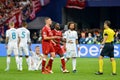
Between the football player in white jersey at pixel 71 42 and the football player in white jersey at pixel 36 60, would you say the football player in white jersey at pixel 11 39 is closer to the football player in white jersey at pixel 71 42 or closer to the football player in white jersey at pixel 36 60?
the football player in white jersey at pixel 36 60

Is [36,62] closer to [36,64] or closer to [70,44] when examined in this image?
[36,64]

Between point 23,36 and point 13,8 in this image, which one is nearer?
point 23,36

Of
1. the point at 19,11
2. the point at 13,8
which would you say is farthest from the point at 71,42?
the point at 13,8

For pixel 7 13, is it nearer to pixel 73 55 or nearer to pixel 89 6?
pixel 89 6

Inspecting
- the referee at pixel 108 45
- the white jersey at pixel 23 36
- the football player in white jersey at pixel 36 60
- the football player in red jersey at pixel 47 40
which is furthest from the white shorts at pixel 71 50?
the white jersey at pixel 23 36

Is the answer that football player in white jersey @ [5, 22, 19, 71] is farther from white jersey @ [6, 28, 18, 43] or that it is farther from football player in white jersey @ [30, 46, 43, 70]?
football player in white jersey @ [30, 46, 43, 70]

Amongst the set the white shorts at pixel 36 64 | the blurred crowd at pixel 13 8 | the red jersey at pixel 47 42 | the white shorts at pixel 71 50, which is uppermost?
the blurred crowd at pixel 13 8

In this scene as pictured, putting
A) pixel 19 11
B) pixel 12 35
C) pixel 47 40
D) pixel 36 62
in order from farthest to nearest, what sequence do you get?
pixel 19 11, pixel 36 62, pixel 12 35, pixel 47 40

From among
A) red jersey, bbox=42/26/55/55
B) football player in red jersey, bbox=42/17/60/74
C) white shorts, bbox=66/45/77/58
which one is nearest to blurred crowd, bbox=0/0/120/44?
white shorts, bbox=66/45/77/58

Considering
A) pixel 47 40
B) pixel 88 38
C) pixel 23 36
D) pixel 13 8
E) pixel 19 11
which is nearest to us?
pixel 47 40

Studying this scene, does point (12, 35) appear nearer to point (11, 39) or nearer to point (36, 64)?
point (11, 39)

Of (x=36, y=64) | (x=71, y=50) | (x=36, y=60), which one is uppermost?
(x=71, y=50)

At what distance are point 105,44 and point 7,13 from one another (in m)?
25.3

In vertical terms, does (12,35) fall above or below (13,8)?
below
